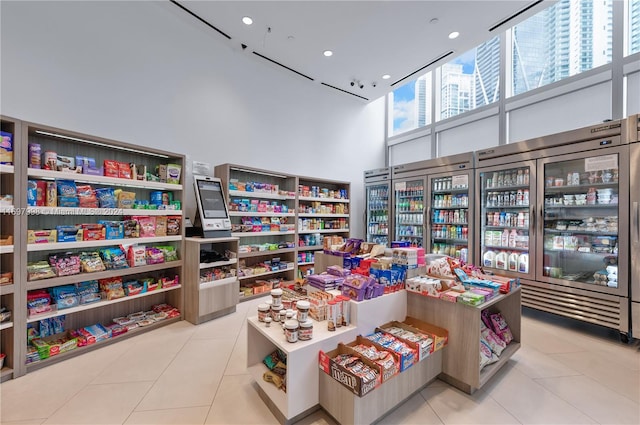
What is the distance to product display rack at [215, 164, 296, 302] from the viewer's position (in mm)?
4238

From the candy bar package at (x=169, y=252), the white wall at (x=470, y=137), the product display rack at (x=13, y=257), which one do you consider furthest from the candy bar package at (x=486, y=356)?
the white wall at (x=470, y=137)

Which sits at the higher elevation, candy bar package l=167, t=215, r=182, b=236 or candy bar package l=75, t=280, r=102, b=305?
candy bar package l=167, t=215, r=182, b=236

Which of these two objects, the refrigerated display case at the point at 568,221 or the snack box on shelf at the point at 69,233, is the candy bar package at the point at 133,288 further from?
the refrigerated display case at the point at 568,221

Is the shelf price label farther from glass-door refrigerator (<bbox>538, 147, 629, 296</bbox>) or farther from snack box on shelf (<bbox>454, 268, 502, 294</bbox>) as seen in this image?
snack box on shelf (<bbox>454, 268, 502, 294</bbox>)

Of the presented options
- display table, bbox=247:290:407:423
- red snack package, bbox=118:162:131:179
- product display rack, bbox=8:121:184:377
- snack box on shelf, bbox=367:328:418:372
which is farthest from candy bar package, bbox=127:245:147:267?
snack box on shelf, bbox=367:328:418:372

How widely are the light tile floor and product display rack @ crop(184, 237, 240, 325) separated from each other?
20.3 inches

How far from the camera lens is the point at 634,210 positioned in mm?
2918

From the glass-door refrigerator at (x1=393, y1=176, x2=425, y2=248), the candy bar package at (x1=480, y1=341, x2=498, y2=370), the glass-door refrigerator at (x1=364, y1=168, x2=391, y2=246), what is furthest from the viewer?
the glass-door refrigerator at (x1=364, y1=168, x2=391, y2=246)

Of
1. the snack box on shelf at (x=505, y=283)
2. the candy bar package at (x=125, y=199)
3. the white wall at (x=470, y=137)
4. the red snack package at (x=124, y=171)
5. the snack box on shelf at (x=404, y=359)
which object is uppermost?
the white wall at (x=470, y=137)

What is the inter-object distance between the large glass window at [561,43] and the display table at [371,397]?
5173 mm

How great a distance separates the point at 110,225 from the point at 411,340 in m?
3.25

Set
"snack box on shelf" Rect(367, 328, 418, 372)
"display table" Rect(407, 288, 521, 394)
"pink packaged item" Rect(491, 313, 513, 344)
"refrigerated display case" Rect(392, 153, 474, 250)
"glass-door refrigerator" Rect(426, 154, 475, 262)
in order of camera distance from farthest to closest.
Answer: "refrigerated display case" Rect(392, 153, 474, 250), "glass-door refrigerator" Rect(426, 154, 475, 262), "pink packaged item" Rect(491, 313, 513, 344), "display table" Rect(407, 288, 521, 394), "snack box on shelf" Rect(367, 328, 418, 372)

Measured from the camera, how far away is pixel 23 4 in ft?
8.98

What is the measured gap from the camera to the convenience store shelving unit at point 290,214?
4316 mm
